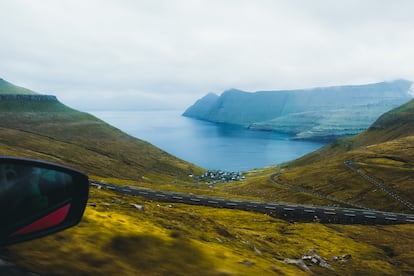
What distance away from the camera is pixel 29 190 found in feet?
24.3

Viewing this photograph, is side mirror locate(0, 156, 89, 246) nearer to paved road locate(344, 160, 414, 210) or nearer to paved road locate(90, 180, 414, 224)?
paved road locate(90, 180, 414, 224)

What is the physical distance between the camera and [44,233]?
8.00 meters

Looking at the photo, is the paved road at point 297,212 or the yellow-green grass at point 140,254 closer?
the yellow-green grass at point 140,254

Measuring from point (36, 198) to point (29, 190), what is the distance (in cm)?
29

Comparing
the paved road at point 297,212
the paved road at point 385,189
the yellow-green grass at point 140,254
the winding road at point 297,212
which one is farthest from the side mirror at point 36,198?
the paved road at point 385,189

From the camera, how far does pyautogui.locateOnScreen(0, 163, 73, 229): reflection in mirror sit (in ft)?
22.4

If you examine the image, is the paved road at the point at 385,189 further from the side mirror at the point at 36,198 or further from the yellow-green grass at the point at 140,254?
the side mirror at the point at 36,198

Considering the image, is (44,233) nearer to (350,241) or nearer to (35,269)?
(35,269)

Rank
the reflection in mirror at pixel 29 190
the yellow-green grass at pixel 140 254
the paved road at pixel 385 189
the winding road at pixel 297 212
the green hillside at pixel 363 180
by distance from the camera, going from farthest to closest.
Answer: the green hillside at pixel 363 180 → the paved road at pixel 385 189 → the winding road at pixel 297 212 → the yellow-green grass at pixel 140 254 → the reflection in mirror at pixel 29 190

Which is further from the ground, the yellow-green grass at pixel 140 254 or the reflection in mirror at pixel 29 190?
the reflection in mirror at pixel 29 190

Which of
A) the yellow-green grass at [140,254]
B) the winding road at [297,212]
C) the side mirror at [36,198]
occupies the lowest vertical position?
the winding road at [297,212]

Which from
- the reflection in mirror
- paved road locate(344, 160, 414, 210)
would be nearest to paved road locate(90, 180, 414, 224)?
paved road locate(344, 160, 414, 210)

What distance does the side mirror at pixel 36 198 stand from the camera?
270 inches

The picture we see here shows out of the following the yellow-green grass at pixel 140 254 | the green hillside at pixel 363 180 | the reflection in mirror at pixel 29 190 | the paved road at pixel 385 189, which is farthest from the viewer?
the green hillside at pixel 363 180
